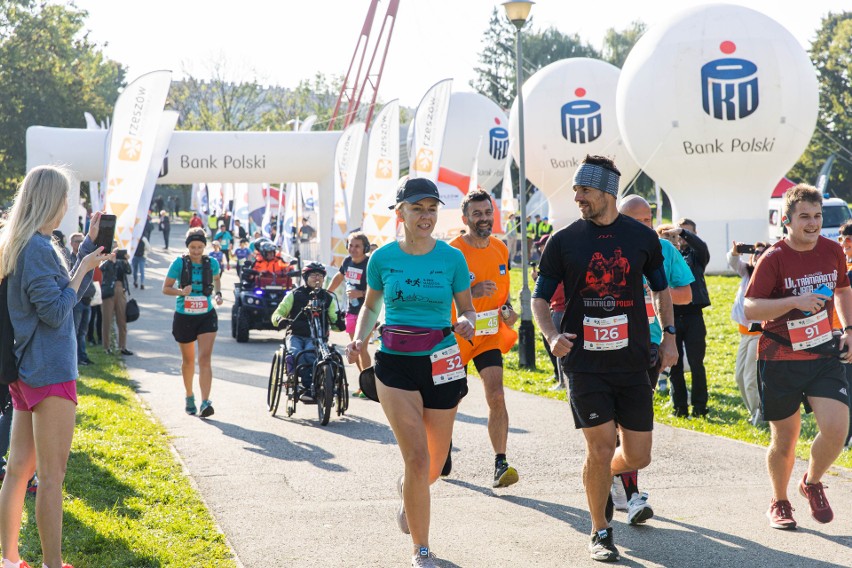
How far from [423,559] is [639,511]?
155 centimetres

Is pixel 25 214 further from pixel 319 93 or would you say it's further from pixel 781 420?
pixel 319 93

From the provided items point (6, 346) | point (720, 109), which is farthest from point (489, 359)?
point (720, 109)

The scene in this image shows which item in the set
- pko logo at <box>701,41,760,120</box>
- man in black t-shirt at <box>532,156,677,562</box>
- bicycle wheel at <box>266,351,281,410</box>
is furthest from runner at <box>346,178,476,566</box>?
pko logo at <box>701,41,760,120</box>

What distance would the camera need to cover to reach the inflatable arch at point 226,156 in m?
26.0

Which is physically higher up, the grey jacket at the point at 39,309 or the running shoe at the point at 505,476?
the grey jacket at the point at 39,309

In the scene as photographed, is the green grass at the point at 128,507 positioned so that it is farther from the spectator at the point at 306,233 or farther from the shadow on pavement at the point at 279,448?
the spectator at the point at 306,233

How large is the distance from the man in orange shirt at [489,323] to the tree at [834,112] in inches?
2364

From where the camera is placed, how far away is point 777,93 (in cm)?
2723

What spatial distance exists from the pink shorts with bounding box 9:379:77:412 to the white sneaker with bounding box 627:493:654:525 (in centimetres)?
321

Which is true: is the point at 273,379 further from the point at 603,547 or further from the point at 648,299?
the point at 603,547

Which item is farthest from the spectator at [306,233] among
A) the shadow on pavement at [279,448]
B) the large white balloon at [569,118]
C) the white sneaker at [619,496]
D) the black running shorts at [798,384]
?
the black running shorts at [798,384]

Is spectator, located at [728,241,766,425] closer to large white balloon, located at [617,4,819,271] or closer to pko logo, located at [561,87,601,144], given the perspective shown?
large white balloon, located at [617,4,819,271]

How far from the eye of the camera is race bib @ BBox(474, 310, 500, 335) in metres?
7.18

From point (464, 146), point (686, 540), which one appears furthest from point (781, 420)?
point (464, 146)
